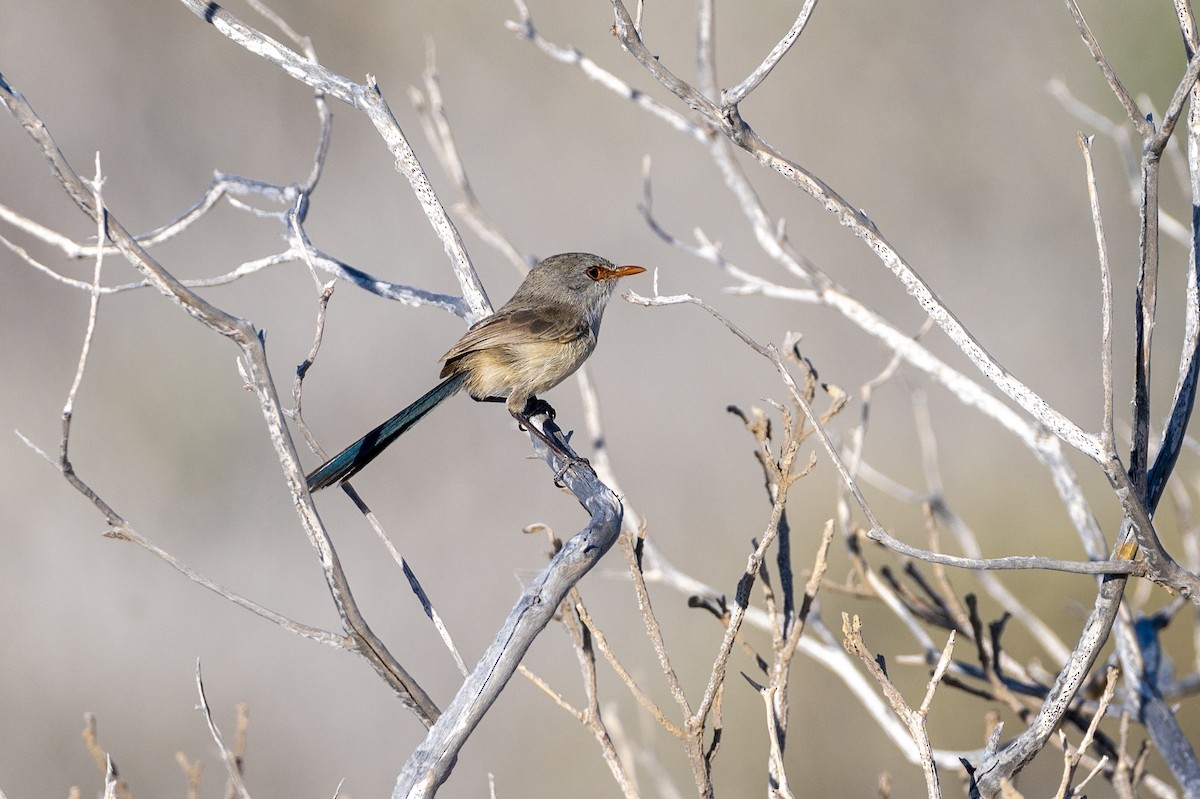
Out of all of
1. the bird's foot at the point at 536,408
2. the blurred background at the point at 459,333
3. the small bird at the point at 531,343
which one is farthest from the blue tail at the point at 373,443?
the blurred background at the point at 459,333

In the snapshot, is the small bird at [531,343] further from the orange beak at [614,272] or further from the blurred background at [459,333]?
the blurred background at [459,333]

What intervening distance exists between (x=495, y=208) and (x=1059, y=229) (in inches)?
219

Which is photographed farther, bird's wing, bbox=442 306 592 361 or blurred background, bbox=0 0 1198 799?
blurred background, bbox=0 0 1198 799

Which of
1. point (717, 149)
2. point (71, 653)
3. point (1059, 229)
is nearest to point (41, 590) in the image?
point (71, 653)

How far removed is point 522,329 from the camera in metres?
4.21

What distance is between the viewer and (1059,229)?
1050 centimetres

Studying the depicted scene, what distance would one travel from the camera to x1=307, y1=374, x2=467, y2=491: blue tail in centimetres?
330

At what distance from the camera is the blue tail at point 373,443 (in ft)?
10.8

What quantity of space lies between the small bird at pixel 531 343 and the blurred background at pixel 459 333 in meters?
3.56

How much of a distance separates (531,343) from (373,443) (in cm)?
91

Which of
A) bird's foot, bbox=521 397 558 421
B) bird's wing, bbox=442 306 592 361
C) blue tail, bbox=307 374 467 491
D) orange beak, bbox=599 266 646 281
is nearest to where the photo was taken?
blue tail, bbox=307 374 467 491

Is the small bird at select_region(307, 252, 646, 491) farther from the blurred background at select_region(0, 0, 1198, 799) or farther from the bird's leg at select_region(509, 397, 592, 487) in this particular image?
the blurred background at select_region(0, 0, 1198, 799)

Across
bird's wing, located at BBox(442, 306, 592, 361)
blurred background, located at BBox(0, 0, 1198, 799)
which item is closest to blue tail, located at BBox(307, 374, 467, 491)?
bird's wing, located at BBox(442, 306, 592, 361)

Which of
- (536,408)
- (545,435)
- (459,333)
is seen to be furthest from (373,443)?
(459,333)
